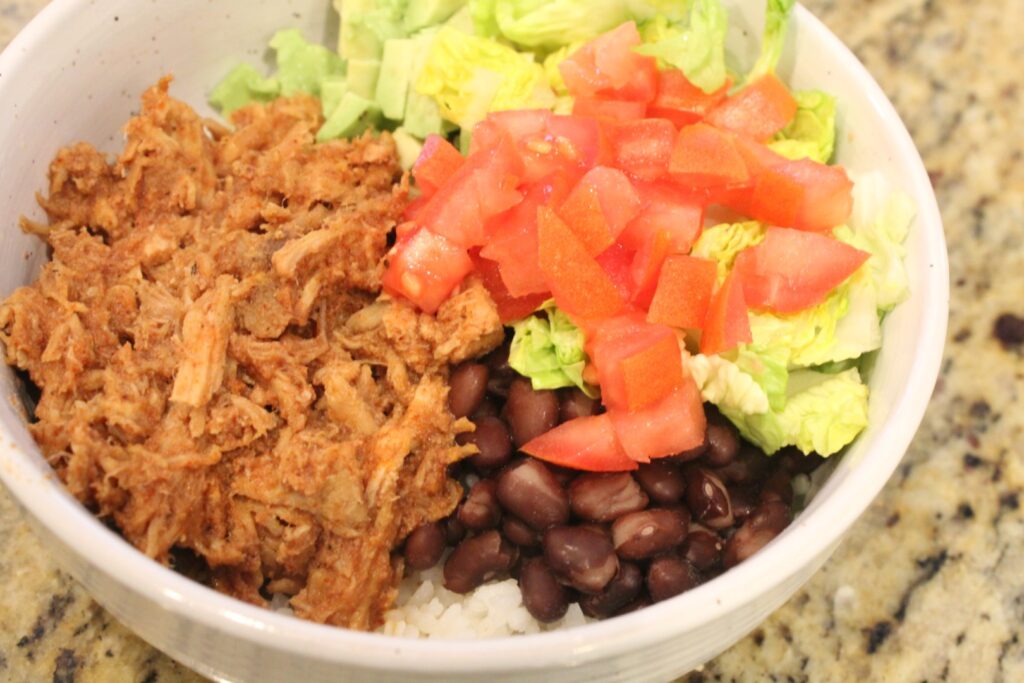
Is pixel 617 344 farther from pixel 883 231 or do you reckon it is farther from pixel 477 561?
pixel 883 231

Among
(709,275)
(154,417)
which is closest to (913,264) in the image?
(709,275)

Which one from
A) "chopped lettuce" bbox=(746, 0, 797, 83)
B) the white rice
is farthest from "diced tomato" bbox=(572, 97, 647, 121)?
the white rice

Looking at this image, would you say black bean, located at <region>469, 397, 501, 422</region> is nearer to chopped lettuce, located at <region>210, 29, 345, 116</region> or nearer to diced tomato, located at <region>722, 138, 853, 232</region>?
diced tomato, located at <region>722, 138, 853, 232</region>

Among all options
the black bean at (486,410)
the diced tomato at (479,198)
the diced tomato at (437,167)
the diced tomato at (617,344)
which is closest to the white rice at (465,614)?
the black bean at (486,410)

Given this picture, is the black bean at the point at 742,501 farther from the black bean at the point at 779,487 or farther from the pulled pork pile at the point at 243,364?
the pulled pork pile at the point at 243,364

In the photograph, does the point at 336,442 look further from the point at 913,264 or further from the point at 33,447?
the point at 913,264

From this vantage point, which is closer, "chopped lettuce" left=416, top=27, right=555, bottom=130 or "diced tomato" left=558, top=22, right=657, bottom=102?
"diced tomato" left=558, top=22, right=657, bottom=102
